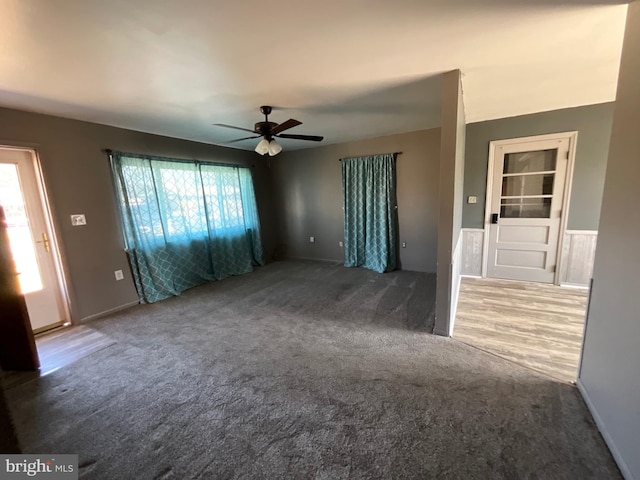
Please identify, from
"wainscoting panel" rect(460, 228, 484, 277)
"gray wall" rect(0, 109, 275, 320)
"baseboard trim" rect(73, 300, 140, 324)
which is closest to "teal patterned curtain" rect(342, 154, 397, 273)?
"wainscoting panel" rect(460, 228, 484, 277)

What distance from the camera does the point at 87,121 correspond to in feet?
10.7

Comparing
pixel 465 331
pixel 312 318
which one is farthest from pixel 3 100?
pixel 465 331

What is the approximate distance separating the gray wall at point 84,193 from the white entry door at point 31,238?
15cm

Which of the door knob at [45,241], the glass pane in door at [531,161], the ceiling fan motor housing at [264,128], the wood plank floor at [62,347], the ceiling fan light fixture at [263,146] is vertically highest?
the ceiling fan motor housing at [264,128]

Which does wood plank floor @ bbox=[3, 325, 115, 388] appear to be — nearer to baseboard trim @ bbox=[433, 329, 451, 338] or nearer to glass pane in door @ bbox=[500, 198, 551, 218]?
baseboard trim @ bbox=[433, 329, 451, 338]

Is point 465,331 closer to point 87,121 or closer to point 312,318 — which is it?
point 312,318

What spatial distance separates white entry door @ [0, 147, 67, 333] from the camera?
283 cm

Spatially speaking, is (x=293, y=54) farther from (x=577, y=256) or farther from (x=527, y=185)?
(x=577, y=256)

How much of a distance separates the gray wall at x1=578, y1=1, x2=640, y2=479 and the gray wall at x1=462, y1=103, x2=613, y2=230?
2.44m

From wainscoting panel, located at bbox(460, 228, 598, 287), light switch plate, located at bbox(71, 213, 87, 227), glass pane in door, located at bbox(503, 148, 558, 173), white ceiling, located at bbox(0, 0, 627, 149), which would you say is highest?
white ceiling, located at bbox(0, 0, 627, 149)

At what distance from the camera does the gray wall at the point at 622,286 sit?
52.7 inches

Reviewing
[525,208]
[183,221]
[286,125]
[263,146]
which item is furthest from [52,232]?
[525,208]

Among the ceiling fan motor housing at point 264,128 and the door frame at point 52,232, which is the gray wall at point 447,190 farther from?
the door frame at point 52,232

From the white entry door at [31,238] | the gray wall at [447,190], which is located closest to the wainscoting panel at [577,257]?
the gray wall at [447,190]
